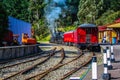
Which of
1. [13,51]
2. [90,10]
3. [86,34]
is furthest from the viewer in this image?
[90,10]

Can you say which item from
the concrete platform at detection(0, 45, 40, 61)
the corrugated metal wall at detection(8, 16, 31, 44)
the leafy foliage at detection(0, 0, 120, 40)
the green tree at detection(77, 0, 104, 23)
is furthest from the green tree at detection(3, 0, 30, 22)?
the concrete platform at detection(0, 45, 40, 61)

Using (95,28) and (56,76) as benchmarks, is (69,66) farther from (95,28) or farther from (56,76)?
(95,28)

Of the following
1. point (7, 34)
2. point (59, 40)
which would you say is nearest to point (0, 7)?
point (7, 34)

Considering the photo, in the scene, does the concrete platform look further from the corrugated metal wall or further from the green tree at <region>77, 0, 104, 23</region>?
the green tree at <region>77, 0, 104, 23</region>

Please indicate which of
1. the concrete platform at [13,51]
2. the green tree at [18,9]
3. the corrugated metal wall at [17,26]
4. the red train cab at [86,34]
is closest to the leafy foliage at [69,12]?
the green tree at [18,9]

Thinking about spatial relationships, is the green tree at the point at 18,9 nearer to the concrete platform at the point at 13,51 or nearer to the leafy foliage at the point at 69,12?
the leafy foliage at the point at 69,12

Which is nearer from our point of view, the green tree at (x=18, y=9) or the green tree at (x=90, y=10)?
the green tree at (x=90, y=10)

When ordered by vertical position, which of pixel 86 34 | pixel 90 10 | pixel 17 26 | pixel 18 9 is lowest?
pixel 86 34

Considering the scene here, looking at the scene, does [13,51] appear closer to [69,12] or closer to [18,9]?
[18,9]

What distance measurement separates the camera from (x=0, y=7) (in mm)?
41031

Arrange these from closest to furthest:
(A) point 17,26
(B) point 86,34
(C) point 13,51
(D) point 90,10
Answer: (C) point 13,51, (B) point 86,34, (A) point 17,26, (D) point 90,10

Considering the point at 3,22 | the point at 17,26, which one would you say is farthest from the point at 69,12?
the point at 3,22

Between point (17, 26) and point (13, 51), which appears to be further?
point (17, 26)

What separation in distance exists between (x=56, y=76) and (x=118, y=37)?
41.2 m
